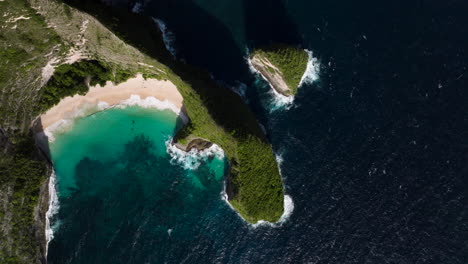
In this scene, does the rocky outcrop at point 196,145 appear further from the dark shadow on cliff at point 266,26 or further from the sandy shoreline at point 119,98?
the dark shadow on cliff at point 266,26

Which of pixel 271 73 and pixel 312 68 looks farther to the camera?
pixel 312 68

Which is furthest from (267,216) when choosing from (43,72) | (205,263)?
(43,72)

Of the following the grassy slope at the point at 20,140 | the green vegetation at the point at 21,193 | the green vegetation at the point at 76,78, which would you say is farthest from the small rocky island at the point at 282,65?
the green vegetation at the point at 21,193

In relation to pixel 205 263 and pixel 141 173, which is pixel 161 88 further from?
pixel 205 263

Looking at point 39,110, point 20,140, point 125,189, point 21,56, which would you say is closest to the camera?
point 21,56

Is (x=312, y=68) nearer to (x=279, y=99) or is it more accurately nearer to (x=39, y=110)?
(x=279, y=99)

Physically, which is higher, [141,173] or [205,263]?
[141,173]

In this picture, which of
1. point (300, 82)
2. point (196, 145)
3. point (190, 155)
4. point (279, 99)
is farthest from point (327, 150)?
point (190, 155)
